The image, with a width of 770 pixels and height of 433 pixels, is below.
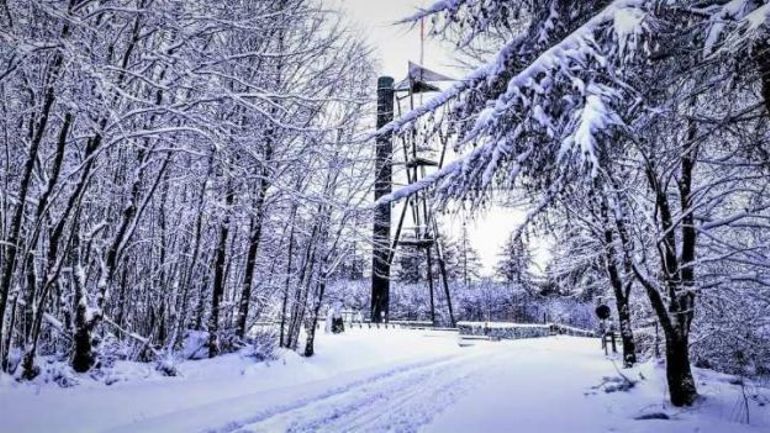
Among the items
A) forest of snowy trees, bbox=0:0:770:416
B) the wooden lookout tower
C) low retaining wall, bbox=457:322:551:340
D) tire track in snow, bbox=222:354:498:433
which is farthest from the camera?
low retaining wall, bbox=457:322:551:340

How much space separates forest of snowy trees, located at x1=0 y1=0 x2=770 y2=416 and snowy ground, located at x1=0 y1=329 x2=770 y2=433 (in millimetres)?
665

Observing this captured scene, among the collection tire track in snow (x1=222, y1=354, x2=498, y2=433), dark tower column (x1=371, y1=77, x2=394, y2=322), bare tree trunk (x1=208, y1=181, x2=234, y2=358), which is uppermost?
dark tower column (x1=371, y1=77, x2=394, y2=322)

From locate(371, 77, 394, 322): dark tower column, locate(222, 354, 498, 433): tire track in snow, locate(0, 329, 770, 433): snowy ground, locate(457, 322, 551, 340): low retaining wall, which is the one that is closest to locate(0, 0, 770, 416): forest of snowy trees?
locate(371, 77, 394, 322): dark tower column

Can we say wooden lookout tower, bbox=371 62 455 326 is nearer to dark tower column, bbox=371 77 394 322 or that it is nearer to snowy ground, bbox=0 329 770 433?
dark tower column, bbox=371 77 394 322

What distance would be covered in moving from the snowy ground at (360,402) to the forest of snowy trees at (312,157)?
0.66 meters

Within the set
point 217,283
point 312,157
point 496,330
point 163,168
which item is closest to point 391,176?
point 312,157

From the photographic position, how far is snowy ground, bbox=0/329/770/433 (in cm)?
582

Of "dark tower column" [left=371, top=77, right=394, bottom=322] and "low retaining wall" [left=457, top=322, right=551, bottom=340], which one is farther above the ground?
"dark tower column" [left=371, top=77, right=394, bottom=322]

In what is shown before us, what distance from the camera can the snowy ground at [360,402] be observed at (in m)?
5.82

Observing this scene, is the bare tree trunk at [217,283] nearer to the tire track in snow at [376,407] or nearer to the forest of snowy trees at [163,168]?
the forest of snowy trees at [163,168]

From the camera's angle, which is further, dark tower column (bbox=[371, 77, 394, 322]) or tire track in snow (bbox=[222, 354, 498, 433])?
dark tower column (bbox=[371, 77, 394, 322])

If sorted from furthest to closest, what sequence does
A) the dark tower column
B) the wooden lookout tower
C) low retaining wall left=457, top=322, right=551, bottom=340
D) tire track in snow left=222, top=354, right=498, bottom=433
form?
low retaining wall left=457, top=322, right=551, bottom=340, the dark tower column, the wooden lookout tower, tire track in snow left=222, top=354, right=498, bottom=433

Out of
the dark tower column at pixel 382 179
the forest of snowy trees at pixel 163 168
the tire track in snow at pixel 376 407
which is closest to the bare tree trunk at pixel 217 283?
the forest of snowy trees at pixel 163 168

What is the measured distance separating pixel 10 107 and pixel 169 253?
4184 mm
